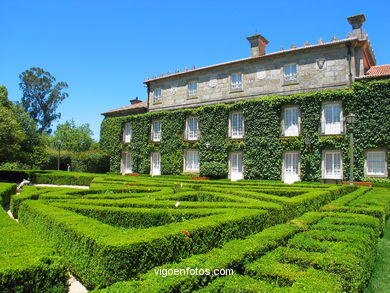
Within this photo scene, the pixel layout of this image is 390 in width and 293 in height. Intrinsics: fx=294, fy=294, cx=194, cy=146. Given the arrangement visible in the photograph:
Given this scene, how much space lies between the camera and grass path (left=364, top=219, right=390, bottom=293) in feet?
13.8

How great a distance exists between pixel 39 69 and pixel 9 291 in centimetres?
5000

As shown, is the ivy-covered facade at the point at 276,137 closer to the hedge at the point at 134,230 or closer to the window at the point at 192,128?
the window at the point at 192,128

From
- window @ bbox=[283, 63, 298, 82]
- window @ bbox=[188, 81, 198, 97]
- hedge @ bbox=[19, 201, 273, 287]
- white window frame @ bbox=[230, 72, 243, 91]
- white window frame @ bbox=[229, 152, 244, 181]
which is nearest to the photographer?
hedge @ bbox=[19, 201, 273, 287]

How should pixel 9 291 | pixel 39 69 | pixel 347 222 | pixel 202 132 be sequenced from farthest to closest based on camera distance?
pixel 39 69 → pixel 202 132 → pixel 347 222 → pixel 9 291

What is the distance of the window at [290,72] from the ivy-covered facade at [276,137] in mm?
1599

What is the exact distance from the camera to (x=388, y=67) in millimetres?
19438

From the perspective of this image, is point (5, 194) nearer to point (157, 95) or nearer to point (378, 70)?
point (157, 95)

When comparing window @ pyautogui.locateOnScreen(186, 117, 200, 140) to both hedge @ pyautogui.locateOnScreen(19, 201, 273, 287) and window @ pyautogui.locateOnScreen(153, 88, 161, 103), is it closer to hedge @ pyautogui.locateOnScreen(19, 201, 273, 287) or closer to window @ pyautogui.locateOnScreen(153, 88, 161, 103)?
window @ pyautogui.locateOnScreen(153, 88, 161, 103)

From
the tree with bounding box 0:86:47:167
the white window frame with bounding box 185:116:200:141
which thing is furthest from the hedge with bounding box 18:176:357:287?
the white window frame with bounding box 185:116:200:141

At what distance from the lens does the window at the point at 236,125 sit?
→ 23.0 metres

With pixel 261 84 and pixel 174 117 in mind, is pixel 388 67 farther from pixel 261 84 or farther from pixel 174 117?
pixel 174 117

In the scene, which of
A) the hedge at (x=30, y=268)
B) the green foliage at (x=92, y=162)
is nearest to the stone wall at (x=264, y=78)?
the green foliage at (x=92, y=162)

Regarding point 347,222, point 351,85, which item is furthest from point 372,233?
point 351,85

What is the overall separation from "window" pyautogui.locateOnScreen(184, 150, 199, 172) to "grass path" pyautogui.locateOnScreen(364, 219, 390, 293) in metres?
19.2
